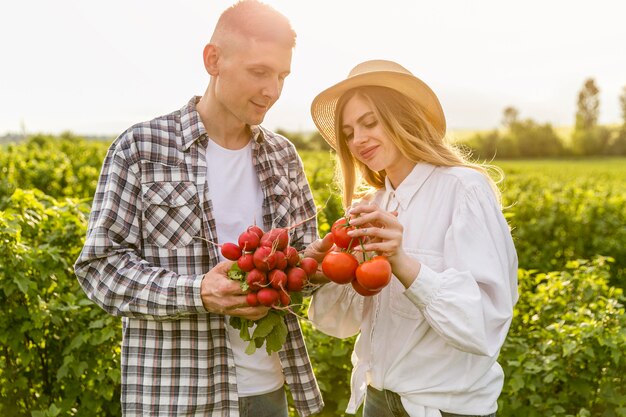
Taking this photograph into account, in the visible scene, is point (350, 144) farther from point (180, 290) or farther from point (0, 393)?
point (0, 393)

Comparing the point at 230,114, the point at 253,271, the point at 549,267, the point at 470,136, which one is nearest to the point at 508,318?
the point at 253,271

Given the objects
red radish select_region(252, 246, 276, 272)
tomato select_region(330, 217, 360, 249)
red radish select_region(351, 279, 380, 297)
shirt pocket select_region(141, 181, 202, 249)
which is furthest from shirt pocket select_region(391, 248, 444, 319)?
shirt pocket select_region(141, 181, 202, 249)

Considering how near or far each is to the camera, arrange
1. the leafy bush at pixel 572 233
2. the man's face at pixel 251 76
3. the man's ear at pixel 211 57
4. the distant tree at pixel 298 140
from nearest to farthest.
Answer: the man's face at pixel 251 76 < the man's ear at pixel 211 57 < the leafy bush at pixel 572 233 < the distant tree at pixel 298 140

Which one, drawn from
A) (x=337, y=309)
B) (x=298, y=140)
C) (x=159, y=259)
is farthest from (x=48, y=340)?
(x=298, y=140)

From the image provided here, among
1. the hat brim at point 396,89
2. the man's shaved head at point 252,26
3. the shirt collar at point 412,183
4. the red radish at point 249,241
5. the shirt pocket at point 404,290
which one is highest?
the man's shaved head at point 252,26

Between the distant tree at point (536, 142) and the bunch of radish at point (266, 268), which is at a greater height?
the bunch of radish at point (266, 268)

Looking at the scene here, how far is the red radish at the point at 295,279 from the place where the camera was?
6.84ft

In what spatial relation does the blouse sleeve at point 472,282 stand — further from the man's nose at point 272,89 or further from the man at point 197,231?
the man's nose at point 272,89

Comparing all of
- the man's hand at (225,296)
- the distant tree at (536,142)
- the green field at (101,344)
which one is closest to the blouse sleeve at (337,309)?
the man's hand at (225,296)

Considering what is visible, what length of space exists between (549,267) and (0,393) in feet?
22.0

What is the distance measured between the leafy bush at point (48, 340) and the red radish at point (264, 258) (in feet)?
5.66

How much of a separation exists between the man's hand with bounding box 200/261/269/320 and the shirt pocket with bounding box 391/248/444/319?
1.62 ft

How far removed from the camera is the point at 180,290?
Result: 2219 mm

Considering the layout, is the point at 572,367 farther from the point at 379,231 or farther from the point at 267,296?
the point at 267,296
